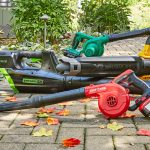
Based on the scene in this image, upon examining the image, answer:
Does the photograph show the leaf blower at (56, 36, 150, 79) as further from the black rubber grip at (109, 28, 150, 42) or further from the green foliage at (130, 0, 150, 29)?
the green foliage at (130, 0, 150, 29)

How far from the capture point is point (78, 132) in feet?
10.7

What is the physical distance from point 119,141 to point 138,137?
0.18 meters

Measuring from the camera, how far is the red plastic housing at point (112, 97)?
11.3 feet

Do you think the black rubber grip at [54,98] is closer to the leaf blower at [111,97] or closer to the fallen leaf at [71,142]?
the leaf blower at [111,97]

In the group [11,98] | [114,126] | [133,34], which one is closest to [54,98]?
[114,126]

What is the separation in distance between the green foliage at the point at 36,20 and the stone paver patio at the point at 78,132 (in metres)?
6.81

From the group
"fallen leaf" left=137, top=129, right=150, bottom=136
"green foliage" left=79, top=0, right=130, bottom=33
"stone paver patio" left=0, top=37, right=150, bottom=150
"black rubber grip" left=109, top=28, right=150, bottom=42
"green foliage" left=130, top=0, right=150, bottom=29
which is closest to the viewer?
"stone paver patio" left=0, top=37, right=150, bottom=150

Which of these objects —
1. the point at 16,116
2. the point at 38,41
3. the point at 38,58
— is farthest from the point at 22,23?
the point at 16,116

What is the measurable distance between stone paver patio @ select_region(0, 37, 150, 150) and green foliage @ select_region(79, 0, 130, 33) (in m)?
11.3

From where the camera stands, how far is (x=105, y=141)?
9.95ft

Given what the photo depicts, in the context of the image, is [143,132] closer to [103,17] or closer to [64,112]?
[64,112]

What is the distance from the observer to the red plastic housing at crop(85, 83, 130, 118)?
3443 mm

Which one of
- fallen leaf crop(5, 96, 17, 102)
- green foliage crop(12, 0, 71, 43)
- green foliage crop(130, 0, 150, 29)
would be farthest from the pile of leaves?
green foliage crop(130, 0, 150, 29)

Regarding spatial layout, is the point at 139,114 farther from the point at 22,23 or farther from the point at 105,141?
the point at 22,23
